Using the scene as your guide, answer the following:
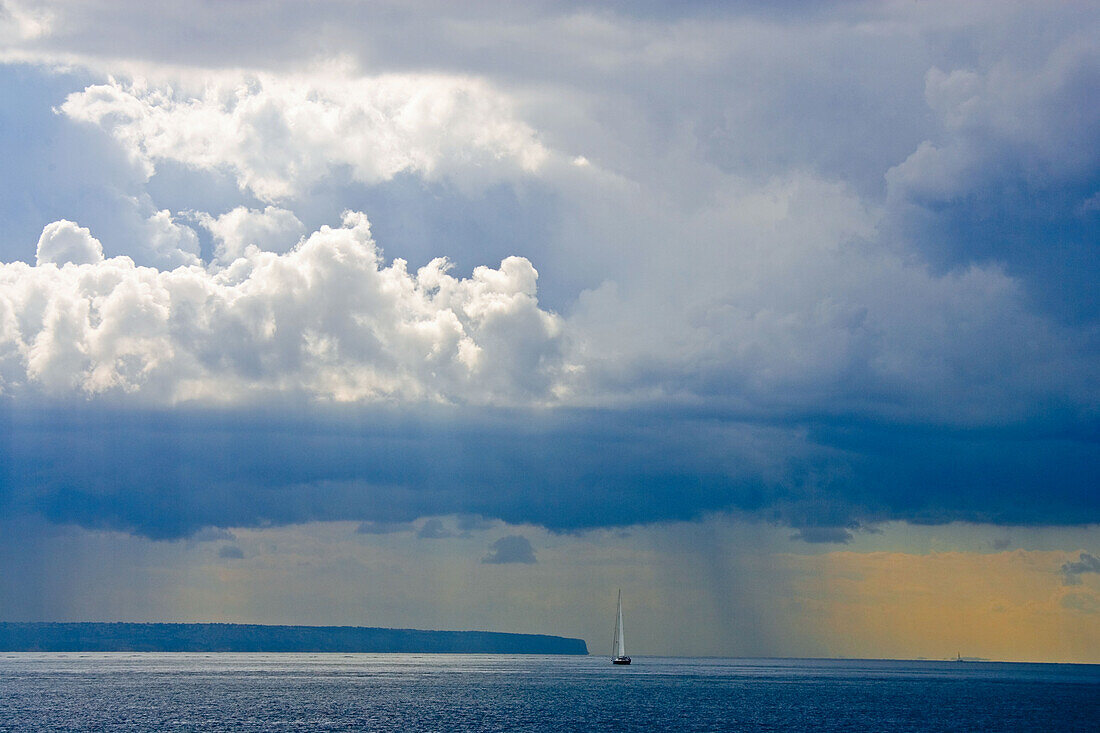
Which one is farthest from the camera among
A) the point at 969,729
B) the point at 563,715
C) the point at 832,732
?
the point at 563,715

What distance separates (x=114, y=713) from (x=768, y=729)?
342 ft

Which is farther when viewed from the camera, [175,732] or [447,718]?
[447,718]

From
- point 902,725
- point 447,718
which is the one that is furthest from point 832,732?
point 447,718

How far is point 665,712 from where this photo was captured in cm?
19800

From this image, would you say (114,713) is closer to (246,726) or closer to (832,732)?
(246,726)

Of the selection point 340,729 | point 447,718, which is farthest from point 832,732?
point 340,729

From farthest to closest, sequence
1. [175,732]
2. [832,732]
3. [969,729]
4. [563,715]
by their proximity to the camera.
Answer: [563,715] → [969,729] → [832,732] → [175,732]

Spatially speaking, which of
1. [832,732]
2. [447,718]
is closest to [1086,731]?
[832,732]

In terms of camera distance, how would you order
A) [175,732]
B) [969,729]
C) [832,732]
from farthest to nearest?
[969,729] → [832,732] → [175,732]

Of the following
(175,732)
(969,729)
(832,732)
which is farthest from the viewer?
(969,729)

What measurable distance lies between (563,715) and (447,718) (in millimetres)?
22359

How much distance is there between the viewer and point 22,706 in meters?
196

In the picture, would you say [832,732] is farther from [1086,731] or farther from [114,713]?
[114,713]

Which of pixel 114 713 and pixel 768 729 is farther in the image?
pixel 114 713
